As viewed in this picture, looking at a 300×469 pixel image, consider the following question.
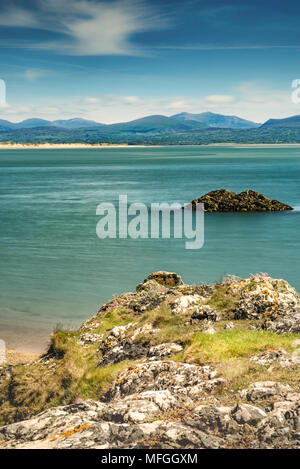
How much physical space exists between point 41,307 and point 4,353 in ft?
17.5

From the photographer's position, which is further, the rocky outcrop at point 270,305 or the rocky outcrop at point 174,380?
the rocky outcrop at point 270,305

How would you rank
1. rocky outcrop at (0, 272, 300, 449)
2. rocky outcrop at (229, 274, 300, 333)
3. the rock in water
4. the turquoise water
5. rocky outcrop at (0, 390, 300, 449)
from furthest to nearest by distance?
the rock in water → the turquoise water → rocky outcrop at (229, 274, 300, 333) → rocky outcrop at (0, 272, 300, 449) → rocky outcrop at (0, 390, 300, 449)

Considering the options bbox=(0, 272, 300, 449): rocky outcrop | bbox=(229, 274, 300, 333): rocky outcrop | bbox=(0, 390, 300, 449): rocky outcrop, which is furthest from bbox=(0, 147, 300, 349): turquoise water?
bbox=(0, 390, 300, 449): rocky outcrop

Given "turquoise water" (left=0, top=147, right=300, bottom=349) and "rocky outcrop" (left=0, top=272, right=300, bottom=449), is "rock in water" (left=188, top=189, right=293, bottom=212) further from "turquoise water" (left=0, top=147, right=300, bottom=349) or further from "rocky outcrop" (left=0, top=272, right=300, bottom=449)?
"rocky outcrop" (left=0, top=272, right=300, bottom=449)

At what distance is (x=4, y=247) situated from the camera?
35.0m

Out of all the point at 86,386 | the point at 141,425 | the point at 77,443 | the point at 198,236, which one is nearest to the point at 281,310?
the point at 86,386

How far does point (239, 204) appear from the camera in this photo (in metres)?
52.4

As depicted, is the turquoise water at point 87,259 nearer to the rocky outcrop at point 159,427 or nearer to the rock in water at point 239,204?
the rock in water at point 239,204

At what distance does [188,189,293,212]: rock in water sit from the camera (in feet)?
170

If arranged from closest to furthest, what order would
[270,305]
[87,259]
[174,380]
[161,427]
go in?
[161,427] < [174,380] < [270,305] < [87,259]

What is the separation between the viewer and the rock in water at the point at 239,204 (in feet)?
170

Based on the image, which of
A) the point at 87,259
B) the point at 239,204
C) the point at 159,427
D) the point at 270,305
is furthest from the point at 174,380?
the point at 239,204

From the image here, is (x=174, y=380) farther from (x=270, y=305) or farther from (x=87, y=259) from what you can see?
(x=87, y=259)

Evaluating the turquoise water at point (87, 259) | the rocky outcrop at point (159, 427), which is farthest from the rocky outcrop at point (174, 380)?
the turquoise water at point (87, 259)
